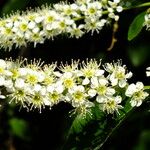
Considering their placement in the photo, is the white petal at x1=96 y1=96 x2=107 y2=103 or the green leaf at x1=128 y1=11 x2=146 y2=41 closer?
the white petal at x1=96 y1=96 x2=107 y2=103

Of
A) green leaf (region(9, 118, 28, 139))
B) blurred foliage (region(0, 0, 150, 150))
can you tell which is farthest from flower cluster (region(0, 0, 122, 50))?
green leaf (region(9, 118, 28, 139))

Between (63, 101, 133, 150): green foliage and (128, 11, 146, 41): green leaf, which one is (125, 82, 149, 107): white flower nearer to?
(63, 101, 133, 150): green foliage

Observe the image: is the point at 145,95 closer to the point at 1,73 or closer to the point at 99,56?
the point at 1,73

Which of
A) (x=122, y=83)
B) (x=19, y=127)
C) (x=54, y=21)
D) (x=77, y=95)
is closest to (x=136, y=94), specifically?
(x=122, y=83)

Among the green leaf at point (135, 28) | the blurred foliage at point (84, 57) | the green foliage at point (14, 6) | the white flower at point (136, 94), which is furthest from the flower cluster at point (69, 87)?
the green foliage at point (14, 6)

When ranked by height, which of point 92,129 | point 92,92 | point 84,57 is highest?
point 84,57

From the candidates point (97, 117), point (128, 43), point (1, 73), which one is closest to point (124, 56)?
point (128, 43)

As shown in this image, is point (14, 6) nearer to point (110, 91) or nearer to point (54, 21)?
point (54, 21)
